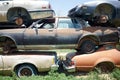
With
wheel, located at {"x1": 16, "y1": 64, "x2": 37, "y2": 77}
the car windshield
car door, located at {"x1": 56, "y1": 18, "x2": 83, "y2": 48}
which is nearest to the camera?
wheel, located at {"x1": 16, "y1": 64, "x2": 37, "y2": 77}

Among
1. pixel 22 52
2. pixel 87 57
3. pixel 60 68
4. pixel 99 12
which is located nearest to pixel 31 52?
pixel 22 52

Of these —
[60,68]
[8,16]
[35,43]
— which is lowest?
[60,68]

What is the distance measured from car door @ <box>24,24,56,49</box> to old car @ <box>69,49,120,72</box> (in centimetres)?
106

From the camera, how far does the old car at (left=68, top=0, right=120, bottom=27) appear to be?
463 inches

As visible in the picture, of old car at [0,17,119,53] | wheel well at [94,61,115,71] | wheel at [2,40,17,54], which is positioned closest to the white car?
old car at [0,17,119,53]

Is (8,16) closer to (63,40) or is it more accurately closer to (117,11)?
(63,40)

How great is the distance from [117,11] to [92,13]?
935 millimetres

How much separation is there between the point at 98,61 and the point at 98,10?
2058 millimetres

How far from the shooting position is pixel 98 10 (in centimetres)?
1197

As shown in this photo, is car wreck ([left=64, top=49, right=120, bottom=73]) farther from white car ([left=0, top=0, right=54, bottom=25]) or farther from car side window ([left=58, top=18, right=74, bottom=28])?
white car ([left=0, top=0, right=54, bottom=25])

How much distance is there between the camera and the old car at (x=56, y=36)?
37.6 feet

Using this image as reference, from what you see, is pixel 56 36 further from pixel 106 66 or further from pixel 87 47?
pixel 106 66

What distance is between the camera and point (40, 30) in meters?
11.6

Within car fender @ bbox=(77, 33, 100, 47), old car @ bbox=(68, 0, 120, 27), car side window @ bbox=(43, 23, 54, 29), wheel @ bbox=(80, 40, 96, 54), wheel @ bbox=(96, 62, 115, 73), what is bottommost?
wheel @ bbox=(96, 62, 115, 73)
